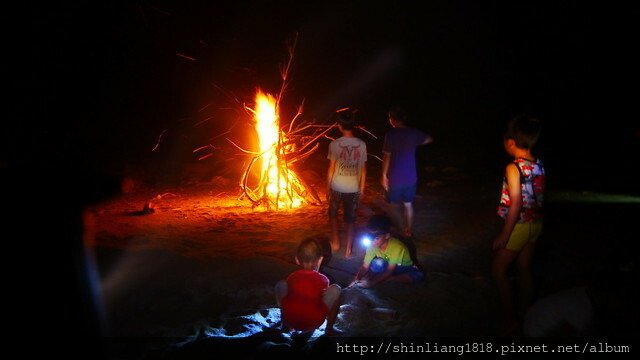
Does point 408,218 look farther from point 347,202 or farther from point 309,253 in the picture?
point 309,253

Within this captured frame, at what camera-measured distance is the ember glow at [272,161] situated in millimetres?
8602

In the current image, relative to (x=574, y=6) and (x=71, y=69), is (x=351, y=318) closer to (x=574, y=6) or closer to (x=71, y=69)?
(x=71, y=69)

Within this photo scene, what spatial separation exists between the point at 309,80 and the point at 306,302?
2106 centimetres

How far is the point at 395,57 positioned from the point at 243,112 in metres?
18.4

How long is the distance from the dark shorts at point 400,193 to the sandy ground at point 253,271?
0.77 metres

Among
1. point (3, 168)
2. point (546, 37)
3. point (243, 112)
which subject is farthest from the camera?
point (546, 37)

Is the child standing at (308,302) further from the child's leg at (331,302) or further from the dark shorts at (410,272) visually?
the dark shorts at (410,272)

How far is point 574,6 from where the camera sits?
943 inches

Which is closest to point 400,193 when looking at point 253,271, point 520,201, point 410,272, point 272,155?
point 410,272

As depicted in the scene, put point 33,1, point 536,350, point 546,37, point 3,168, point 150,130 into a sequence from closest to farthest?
1. point 536,350
2. point 3,168
3. point 33,1
4. point 150,130
5. point 546,37

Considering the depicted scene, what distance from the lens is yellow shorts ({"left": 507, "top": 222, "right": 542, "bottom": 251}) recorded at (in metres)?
3.73

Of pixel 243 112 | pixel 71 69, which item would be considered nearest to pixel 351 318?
pixel 243 112

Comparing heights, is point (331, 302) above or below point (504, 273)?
below

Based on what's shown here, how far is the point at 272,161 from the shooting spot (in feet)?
28.9
